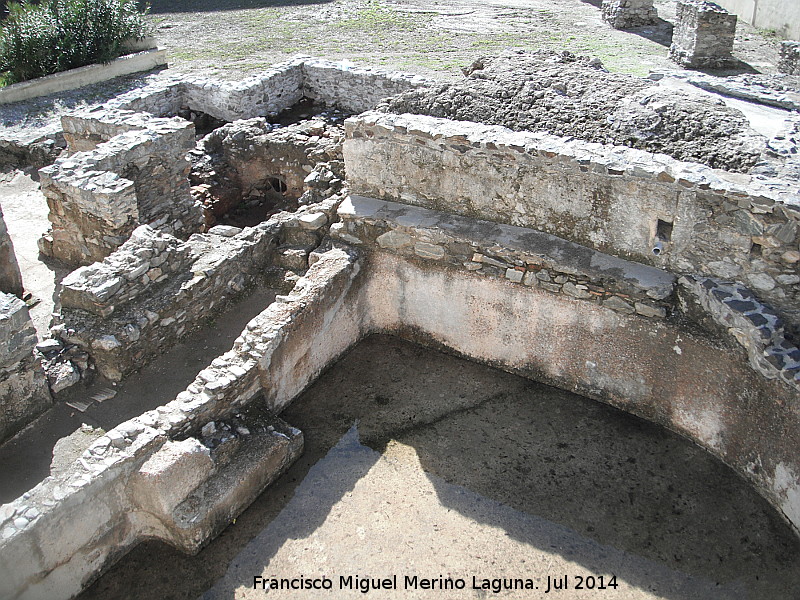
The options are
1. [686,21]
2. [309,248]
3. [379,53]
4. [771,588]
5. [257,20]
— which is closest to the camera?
[771,588]

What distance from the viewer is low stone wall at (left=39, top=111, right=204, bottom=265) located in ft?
25.9

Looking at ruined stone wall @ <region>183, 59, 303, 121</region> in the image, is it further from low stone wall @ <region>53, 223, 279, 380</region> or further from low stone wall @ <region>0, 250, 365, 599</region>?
low stone wall @ <region>0, 250, 365, 599</region>

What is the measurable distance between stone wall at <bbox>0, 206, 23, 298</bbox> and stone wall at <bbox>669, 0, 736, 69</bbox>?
11.4 metres

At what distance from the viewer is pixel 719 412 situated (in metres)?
5.55

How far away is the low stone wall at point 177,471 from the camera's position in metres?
4.55

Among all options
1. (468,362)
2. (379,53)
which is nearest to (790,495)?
(468,362)

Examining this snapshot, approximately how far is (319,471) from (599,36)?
1247 cm

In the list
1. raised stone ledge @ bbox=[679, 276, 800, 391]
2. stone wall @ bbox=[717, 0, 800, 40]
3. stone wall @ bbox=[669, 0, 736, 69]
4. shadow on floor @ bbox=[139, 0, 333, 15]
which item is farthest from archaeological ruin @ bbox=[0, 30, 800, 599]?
shadow on floor @ bbox=[139, 0, 333, 15]

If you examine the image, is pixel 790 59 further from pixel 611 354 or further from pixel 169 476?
pixel 169 476

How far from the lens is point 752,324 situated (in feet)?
16.6

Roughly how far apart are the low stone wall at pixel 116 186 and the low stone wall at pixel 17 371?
6.98 ft

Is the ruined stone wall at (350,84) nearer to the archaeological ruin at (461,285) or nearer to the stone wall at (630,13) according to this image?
the archaeological ruin at (461,285)

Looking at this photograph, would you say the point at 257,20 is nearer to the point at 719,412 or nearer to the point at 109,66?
the point at 109,66

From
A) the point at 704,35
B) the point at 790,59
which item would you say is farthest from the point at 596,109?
the point at 704,35
